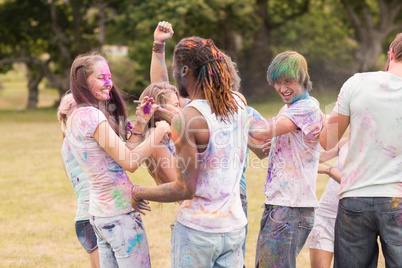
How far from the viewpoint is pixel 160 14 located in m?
19.7

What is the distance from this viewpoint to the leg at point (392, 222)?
2770 millimetres

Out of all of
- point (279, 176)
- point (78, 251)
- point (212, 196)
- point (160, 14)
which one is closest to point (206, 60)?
point (212, 196)

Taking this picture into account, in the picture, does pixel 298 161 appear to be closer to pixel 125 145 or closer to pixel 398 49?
pixel 398 49

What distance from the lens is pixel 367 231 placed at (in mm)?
2844

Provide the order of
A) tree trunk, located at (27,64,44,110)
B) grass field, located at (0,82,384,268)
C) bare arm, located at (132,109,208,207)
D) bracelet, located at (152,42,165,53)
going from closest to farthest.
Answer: bare arm, located at (132,109,208,207), bracelet, located at (152,42,165,53), grass field, located at (0,82,384,268), tree trunk, located at (27,64,44,110)

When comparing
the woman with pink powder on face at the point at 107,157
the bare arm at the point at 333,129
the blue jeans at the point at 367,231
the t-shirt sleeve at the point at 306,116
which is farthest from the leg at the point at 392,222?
the woman with pink powder on face at the point at 107,157

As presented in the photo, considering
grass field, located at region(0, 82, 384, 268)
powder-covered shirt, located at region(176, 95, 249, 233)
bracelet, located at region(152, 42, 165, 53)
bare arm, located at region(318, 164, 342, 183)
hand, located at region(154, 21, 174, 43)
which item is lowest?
grass field, located at region(0, 82, 384, 268)

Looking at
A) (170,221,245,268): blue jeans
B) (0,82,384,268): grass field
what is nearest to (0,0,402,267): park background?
(0,82,384,268): grass field

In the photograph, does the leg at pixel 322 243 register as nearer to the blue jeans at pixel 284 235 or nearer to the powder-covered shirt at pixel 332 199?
the powder-covered shirt at pixel 332 199

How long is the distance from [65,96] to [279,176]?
1.63m

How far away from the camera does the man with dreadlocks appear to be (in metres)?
2.36

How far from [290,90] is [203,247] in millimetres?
1136

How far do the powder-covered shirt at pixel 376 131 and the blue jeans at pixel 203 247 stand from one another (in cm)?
82

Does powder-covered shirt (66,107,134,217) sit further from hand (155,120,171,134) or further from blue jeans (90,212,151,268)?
hand (155,120,171,134)
